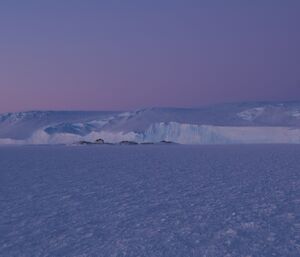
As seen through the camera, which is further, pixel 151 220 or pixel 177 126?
pixel 177 126

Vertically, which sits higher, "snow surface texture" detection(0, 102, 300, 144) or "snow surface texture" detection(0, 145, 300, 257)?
"snow surface texture" detection(0, 102, 300, 144)

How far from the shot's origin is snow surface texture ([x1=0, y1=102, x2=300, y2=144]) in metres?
42.6

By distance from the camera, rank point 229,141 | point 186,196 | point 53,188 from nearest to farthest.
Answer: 1. point 186,196
2. point 53,188
3. point 229,141

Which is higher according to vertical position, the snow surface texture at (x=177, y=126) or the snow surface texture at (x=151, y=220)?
the snow surface texture at (x=177, y=126)

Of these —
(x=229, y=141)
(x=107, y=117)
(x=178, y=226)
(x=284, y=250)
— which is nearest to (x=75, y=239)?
(x=178, y=226)

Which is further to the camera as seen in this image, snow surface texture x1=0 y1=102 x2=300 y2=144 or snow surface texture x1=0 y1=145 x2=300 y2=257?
snow surface texture x1=0 y1=102 x2=300 y2=144

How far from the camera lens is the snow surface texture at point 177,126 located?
42562 mm

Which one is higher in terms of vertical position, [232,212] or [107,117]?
[107,117]

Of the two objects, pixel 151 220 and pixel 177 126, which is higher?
pixel 177 126

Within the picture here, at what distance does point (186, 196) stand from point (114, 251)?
4.31 metres

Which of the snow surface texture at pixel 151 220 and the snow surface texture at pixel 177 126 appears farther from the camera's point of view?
the snow surface texture at pixel 177 126

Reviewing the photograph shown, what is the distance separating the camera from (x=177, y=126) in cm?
4384

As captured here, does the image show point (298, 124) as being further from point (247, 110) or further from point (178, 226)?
point (178, 226)

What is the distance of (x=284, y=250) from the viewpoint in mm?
5488
